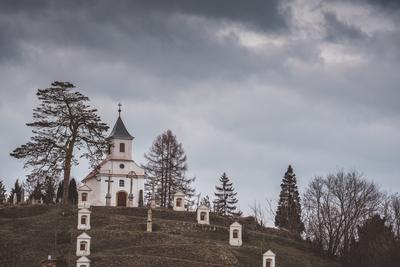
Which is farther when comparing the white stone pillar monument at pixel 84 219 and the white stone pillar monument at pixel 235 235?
the white stone pillar monument at pixel 84 219

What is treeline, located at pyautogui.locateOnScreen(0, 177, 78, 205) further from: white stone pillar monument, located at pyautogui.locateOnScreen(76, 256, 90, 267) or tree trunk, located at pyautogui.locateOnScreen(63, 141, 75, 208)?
white stone pillar monument, located at pyautogui.locateOnScreen(76, 256, 90, 267)

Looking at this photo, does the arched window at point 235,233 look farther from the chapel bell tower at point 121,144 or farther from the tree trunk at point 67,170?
the chapel bell tower at point 121,144

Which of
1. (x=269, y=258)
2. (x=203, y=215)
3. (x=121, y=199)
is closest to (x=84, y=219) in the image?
(x=203, y=215)

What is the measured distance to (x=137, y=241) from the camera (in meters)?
44.7

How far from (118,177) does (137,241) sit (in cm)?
2100

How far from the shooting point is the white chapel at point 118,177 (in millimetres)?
64125

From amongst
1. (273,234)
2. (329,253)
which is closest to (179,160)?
(273,234)

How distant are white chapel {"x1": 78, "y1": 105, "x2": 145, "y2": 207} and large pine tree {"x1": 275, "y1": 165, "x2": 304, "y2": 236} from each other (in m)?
14.1

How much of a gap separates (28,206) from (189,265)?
18531 mm

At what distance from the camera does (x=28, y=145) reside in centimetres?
5203

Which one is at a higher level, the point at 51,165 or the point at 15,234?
the point at 51,165

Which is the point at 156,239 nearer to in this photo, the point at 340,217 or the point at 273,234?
the point at 273,234

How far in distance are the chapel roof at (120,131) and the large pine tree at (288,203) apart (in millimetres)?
16191

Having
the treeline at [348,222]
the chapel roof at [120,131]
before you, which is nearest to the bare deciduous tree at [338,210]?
the treeline at [348,222]
